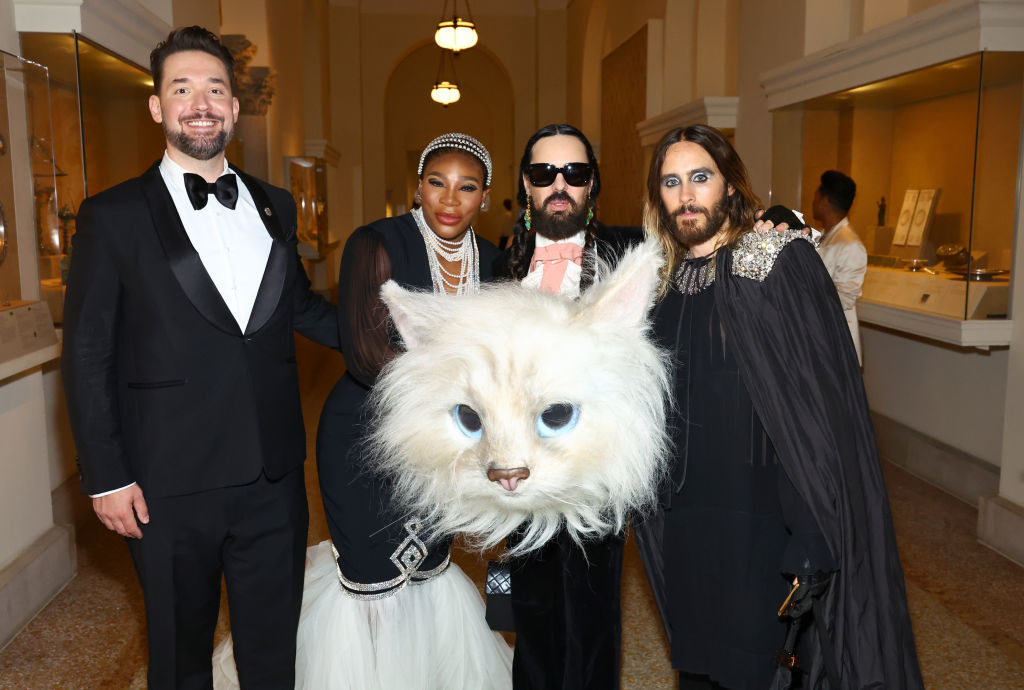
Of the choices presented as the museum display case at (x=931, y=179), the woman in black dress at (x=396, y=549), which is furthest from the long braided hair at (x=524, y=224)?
the museum display case at (x=931, y=179)

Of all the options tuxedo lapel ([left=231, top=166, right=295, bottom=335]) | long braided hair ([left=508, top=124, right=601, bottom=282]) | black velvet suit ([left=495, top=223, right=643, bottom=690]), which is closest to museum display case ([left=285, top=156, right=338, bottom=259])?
tuxedo lapel ([left=231, top=166, right=295, bottom=335])

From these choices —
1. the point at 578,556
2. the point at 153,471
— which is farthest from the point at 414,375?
the point at 153,471

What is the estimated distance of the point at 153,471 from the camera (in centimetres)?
188

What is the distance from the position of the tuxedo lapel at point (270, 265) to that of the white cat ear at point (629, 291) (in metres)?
0.89

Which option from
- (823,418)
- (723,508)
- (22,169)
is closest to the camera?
(823,418)

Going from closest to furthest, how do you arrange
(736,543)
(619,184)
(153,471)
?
(736,543) < (153,471) < (619,184)

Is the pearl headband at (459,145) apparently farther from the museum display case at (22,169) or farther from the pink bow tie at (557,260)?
the museum display case at (22,169)

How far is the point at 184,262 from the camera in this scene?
186cm

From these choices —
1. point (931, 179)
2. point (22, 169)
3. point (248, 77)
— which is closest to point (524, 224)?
point (22, 169)

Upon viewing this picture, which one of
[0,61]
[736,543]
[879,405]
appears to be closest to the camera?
[736,543]

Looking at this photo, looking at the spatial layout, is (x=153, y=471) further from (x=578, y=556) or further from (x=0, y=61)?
(x=0, y=61)

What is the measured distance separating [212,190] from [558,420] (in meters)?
1.07

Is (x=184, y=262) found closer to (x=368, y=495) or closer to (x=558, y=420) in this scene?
(x=368, y=495)

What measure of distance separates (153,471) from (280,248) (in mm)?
580
